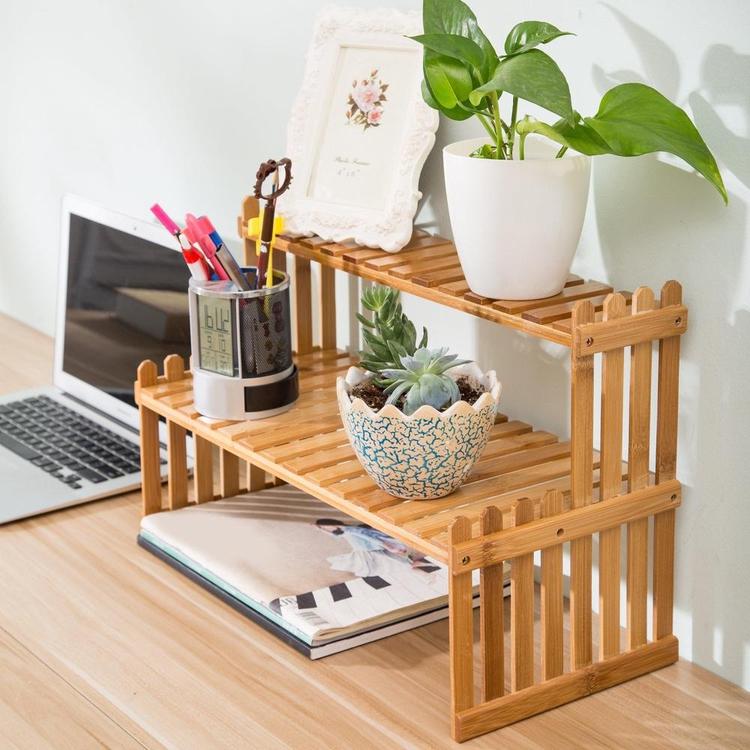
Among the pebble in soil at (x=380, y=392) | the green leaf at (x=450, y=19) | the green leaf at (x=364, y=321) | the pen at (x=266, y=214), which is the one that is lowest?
the pebble in soil at (x=380, y=392)

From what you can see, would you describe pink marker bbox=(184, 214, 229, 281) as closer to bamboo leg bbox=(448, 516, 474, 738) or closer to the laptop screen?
the laptop screen

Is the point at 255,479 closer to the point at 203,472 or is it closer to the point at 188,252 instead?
the point at 203,472

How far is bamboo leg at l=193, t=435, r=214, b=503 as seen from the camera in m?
1.42

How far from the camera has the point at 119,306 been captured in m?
1.65

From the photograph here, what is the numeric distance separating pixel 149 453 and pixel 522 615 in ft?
1.66

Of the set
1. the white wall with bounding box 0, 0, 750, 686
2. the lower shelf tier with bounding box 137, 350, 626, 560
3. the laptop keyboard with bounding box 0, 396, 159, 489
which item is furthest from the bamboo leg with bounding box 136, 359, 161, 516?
the white wall with bounding box 0, 0, 750, 686

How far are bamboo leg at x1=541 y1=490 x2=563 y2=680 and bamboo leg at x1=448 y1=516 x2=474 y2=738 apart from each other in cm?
8

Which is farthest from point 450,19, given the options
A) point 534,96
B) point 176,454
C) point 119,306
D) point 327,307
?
point 119,306

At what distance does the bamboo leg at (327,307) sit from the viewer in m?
1.44

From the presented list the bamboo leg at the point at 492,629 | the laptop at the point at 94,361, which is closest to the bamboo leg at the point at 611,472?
the bamboo leg at the point at 492,629

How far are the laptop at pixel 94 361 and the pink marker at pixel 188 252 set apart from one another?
0.24 metres

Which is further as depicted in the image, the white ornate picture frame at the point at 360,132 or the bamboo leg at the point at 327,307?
the bamboo leg at the point at 327,307

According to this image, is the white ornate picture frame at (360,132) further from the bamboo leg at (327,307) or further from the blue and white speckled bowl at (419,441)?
the blue and white speckled bowl at (419,441)

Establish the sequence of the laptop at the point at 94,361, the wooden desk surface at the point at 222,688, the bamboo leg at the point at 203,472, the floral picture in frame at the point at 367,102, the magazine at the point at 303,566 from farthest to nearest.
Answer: the laptop at the point at 94,361
the bamboo leg at the point at 203,472
the floral picture in frame at the point at 367,102
the magazine at the point at 303,566
the wooden desk surface at the point at 222,688
